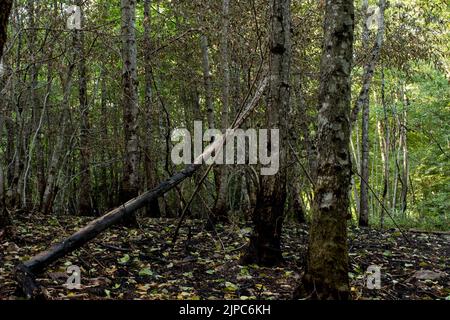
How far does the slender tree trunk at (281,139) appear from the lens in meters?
6.12

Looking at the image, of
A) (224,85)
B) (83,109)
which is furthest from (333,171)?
(83,109)

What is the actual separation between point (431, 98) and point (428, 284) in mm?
13275

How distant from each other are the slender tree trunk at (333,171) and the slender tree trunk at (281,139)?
1.67 m

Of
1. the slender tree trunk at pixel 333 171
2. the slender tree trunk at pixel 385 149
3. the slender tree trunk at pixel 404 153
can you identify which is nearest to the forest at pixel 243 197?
the slender tree trunk at pixel 333 171

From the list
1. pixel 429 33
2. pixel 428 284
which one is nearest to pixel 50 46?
pixel 428 284

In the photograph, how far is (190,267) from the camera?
631cm

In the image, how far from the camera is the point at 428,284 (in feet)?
20.0

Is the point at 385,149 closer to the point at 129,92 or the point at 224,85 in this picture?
the point at 224,85

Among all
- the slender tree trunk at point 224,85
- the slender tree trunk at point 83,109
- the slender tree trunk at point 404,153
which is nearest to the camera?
the slender tree trunk at point 224,85

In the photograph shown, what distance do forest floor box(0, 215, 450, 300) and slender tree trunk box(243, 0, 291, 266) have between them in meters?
0.39

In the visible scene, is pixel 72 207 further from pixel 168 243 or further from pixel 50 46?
pixel 168 243

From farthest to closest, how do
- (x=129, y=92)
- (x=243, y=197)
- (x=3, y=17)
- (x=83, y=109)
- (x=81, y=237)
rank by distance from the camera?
(x=243, y=197), (x=83, y=109), (x=129, y=92), (x=81, y=237), (x=3, y=17)

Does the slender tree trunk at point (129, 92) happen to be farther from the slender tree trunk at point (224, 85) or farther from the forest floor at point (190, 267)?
the slender tree trunk at point (224, 85)

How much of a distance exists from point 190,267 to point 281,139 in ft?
7.15
